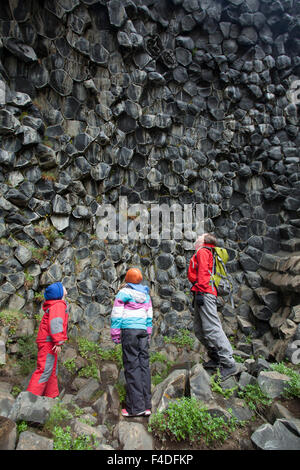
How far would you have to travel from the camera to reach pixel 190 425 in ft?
11.8

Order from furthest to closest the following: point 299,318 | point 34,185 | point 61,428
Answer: point 299,318
point 34,185
point 61,428

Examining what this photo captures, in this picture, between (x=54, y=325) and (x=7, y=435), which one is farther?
(x=54, y=325)

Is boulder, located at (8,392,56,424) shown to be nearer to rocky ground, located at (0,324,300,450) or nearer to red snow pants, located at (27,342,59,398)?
rocky ground, located at (0,324,300,450)

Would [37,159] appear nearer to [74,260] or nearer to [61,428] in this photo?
[74,260]

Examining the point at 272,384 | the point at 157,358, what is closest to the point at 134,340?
the point at 272,384

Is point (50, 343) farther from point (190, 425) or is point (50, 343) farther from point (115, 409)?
point (190, 425)

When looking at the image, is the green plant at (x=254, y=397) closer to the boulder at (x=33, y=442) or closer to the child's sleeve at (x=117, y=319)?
the child's sleeve at (x=117, y=319)

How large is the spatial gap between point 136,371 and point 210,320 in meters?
1.40

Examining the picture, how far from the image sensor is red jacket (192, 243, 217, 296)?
483cm

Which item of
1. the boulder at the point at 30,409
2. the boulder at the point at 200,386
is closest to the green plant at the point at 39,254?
the boulder at the point at 30,409

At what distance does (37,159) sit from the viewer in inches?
252

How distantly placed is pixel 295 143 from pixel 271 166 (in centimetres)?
113

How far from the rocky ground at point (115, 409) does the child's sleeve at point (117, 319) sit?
3.45 feet

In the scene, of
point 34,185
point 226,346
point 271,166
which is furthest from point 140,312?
point 271,166
